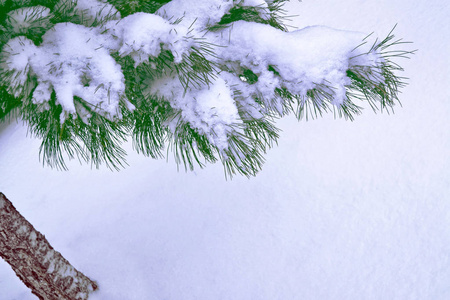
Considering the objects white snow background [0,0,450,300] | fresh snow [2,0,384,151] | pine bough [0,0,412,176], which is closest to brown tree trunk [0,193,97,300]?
white snow background [0,0,450,300]

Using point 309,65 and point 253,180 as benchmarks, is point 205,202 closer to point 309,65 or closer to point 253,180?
point 253,180

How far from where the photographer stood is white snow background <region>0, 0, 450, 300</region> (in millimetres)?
1512

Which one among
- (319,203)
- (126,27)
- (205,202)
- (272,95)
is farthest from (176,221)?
(126,27)

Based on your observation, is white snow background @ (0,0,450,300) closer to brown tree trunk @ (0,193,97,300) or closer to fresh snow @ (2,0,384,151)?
brown tree trunk @ (0,193,97,300)

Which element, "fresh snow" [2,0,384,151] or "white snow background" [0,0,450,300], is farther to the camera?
"white snow background" [0,0,450,300]

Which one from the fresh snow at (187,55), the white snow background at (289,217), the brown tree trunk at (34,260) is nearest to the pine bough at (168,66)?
the fresh snow at (187,55)

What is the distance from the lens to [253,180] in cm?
195

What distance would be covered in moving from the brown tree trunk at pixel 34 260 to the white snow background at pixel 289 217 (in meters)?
0.20

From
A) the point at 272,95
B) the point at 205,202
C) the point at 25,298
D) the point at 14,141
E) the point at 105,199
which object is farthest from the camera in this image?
the point at 14,141

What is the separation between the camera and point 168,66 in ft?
2.93

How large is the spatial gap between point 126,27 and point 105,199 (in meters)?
1.41

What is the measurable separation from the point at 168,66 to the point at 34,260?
0.80 m

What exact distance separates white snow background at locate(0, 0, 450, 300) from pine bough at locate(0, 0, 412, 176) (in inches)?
29.8

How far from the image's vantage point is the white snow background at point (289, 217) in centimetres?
151
